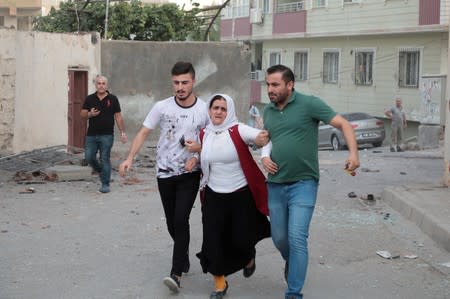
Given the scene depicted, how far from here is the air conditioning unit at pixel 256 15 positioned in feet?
143

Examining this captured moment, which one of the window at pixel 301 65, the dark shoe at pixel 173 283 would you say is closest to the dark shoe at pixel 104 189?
the dark shoe at pixel 173 283

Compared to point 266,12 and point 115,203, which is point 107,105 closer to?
point 115,203

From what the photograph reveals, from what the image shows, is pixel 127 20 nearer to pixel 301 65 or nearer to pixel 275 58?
pixel 301 65

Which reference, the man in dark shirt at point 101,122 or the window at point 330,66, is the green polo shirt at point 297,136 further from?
the window at point 330,66

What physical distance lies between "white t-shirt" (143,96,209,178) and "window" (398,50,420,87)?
86.3 ft

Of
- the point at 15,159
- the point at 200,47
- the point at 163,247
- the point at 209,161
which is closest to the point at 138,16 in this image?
the point at 200,47

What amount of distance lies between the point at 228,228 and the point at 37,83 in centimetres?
1168

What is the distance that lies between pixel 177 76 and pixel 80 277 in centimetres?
197

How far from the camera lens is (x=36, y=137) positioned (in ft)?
57.2

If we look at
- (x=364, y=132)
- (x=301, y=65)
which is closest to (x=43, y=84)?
(x=364, y=132)

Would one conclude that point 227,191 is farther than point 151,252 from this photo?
No

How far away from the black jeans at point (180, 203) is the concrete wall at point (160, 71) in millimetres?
13350

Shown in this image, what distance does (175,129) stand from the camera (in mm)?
6781

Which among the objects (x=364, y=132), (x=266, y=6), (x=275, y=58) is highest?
(x=266, y=6)
